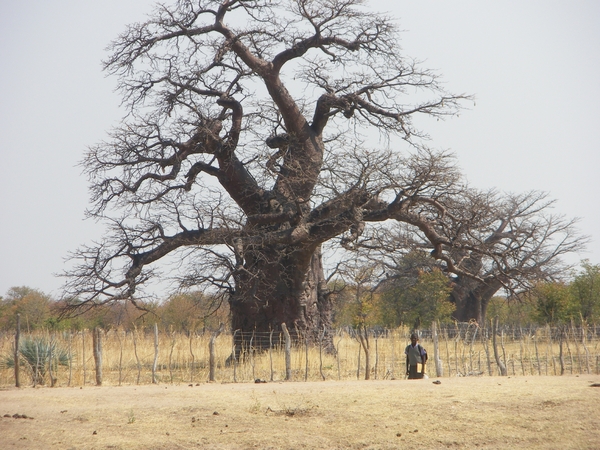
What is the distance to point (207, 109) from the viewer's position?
601 inches

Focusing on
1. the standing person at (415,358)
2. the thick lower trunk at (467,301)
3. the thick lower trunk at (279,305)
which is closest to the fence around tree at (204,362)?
the thick lower trunk at (279,305)

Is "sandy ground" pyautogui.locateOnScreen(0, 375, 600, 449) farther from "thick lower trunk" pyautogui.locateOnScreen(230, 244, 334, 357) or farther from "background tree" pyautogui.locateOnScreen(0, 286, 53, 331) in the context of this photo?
"background tree" pyautogui.locateOnScreen(0, 286, 53, 331)

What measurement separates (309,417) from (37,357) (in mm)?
5350

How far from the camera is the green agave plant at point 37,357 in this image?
37.4 ft

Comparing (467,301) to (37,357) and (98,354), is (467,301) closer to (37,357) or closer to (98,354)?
(98,354)

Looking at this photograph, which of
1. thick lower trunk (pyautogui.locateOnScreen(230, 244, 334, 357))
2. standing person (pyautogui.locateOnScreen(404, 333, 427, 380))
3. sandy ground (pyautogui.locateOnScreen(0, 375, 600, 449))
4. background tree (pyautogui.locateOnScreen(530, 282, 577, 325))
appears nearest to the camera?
sandy ground (pyautogui.locateOnScreen(0, 375, 600, 449))

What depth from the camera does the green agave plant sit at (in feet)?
37.4

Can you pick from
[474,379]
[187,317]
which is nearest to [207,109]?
[474,379]

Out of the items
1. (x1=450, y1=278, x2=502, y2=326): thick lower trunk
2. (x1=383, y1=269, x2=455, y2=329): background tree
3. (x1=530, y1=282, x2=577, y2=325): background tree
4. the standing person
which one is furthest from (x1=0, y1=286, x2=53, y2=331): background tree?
the standing person

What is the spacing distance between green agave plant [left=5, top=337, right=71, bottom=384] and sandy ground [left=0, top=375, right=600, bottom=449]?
109 cm

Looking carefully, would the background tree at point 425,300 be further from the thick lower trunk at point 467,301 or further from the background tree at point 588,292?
the background tree at point 588,292

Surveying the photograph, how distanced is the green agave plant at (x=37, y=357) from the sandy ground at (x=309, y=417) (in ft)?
3.56

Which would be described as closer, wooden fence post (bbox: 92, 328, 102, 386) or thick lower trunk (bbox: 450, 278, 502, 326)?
wooden fence post (bbox: 92, 328, 102, 386)

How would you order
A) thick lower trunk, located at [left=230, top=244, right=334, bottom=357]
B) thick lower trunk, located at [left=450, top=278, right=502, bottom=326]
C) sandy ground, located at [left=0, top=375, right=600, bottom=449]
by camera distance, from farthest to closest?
thick lower trunk, located at [left=450, top=278, right=502, bottom=326]
thick lower trunk, located at [left=230, top=244, right=334, bottom=357]
sandy ground, located at [left=0, top=375, right=600, bottom=449]
